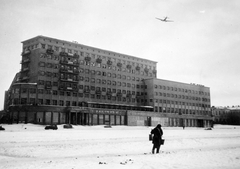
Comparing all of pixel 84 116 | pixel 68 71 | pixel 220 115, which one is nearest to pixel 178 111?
pixel 84 116

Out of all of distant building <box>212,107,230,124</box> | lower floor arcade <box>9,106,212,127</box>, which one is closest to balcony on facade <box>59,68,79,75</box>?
lower floor arcade <box>9,106,212,127</box>

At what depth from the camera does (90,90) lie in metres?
90.8

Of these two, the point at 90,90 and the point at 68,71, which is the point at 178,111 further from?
the point at 68,71

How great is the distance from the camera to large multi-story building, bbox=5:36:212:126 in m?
76.9

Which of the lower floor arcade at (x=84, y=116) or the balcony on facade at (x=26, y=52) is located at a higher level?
the balcony on facade at (x=26, y=52)

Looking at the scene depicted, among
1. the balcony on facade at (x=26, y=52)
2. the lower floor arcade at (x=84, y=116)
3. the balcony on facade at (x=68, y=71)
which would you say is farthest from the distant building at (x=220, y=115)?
the balcony on facade at (x=26, y=52)

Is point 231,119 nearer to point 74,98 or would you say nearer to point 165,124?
point 165,124

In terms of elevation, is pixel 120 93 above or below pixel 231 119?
above

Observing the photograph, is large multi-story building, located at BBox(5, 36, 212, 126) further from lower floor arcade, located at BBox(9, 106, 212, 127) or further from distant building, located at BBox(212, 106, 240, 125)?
distant building, located at BBox(212, 106, 240, 125)

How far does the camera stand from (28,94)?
7569 centimetres

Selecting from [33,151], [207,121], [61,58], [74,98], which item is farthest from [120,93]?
[33,151]

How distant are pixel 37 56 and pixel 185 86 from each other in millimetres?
66973

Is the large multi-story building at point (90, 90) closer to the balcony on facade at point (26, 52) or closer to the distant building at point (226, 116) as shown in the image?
the balcony on facade at point (26, 52)

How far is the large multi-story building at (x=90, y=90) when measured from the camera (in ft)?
252
